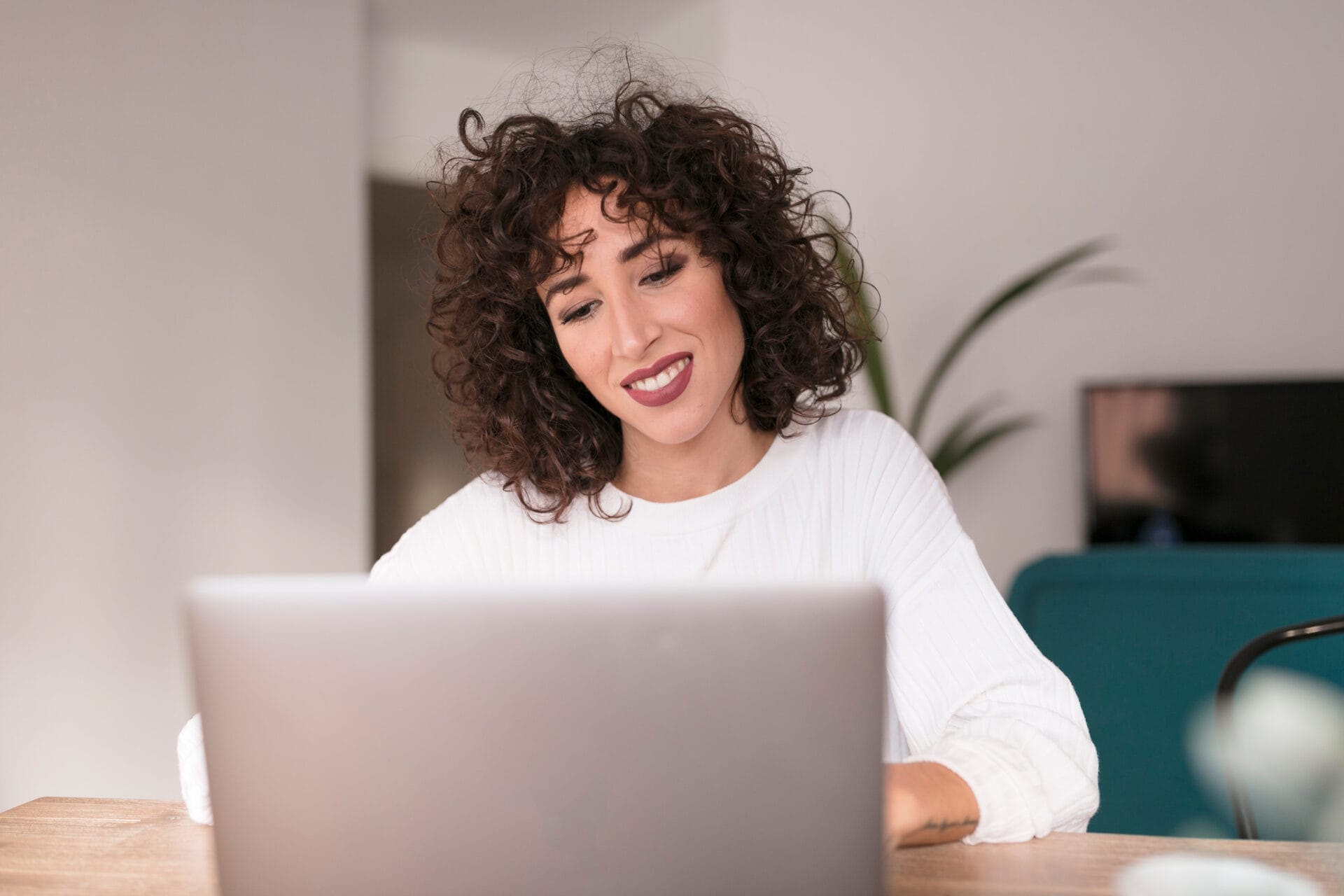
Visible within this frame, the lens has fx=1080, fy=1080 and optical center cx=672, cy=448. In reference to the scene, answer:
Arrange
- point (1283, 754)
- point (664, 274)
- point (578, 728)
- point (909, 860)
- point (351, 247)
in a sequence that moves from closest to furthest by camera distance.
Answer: point (578, 728) → point (909, 860) → point (1283, 754) → point (664, 274) → point (351, 247)

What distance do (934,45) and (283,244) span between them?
2313 millimetres

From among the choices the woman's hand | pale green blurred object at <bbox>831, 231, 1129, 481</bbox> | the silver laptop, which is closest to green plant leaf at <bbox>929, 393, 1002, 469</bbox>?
pale green blurred object at <bbox>831, 231, 1129, 481</bbox>

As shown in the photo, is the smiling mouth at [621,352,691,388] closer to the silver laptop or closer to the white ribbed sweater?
the white ribbed sweater

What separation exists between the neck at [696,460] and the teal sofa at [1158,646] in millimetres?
450

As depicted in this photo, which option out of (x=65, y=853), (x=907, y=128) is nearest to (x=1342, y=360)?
(x=907, y=128)

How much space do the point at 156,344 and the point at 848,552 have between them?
2606 mm

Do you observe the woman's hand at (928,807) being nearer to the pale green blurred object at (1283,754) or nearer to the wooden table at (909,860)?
the wooden table at (909,860)

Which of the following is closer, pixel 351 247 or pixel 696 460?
pixel 696 460

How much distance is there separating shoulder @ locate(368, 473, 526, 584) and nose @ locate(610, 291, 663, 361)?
30cm

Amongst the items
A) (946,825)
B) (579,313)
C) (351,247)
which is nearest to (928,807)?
(946,825)

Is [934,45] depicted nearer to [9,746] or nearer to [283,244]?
[283,244]

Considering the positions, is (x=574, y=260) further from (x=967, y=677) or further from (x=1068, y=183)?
(x=1068, y=183)

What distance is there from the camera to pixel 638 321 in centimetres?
137

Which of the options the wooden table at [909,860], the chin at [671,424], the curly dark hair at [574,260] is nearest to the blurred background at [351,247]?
the curly dark hair at [574,260]
